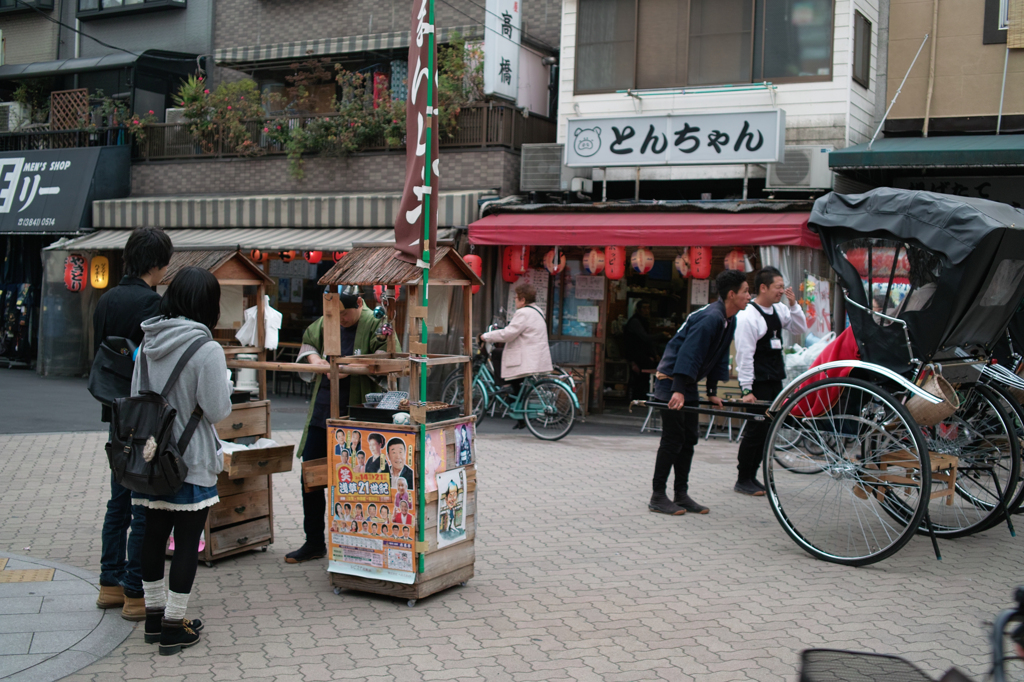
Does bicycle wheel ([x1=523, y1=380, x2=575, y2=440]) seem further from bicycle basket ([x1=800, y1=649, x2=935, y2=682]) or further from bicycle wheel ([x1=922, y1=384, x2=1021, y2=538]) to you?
bicycle basket ([x1=800, y1=649, x2=935, y2=682])

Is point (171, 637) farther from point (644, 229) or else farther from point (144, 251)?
point (644, 229)

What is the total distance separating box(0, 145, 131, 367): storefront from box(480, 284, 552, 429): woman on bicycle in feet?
33.2

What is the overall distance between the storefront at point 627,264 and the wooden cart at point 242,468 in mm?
6680

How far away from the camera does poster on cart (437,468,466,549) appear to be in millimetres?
5266

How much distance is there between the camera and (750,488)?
835 centimetres


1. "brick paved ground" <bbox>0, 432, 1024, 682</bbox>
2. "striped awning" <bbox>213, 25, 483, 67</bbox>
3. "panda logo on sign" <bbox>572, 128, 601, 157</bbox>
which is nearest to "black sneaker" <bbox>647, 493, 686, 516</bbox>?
"brick paved ground" <bbox>0, 432, 1024, 682</bbox>

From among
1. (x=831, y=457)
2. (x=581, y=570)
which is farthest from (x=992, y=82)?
(x=581, y=570)

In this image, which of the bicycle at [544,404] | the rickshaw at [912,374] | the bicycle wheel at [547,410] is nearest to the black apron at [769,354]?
the rickshaw at [912,374]

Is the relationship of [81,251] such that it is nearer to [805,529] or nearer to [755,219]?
[755,219]

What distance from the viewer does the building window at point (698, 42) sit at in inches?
509

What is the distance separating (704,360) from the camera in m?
7.50

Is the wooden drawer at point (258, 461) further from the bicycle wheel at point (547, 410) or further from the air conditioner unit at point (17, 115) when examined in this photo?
the air conditioner unit at point (17, 115)

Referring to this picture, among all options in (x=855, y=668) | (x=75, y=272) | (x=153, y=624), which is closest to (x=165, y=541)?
(x=153, y=624)

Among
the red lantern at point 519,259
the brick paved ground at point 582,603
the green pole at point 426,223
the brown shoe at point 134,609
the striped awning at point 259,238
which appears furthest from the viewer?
the striped awning at point 259,238
